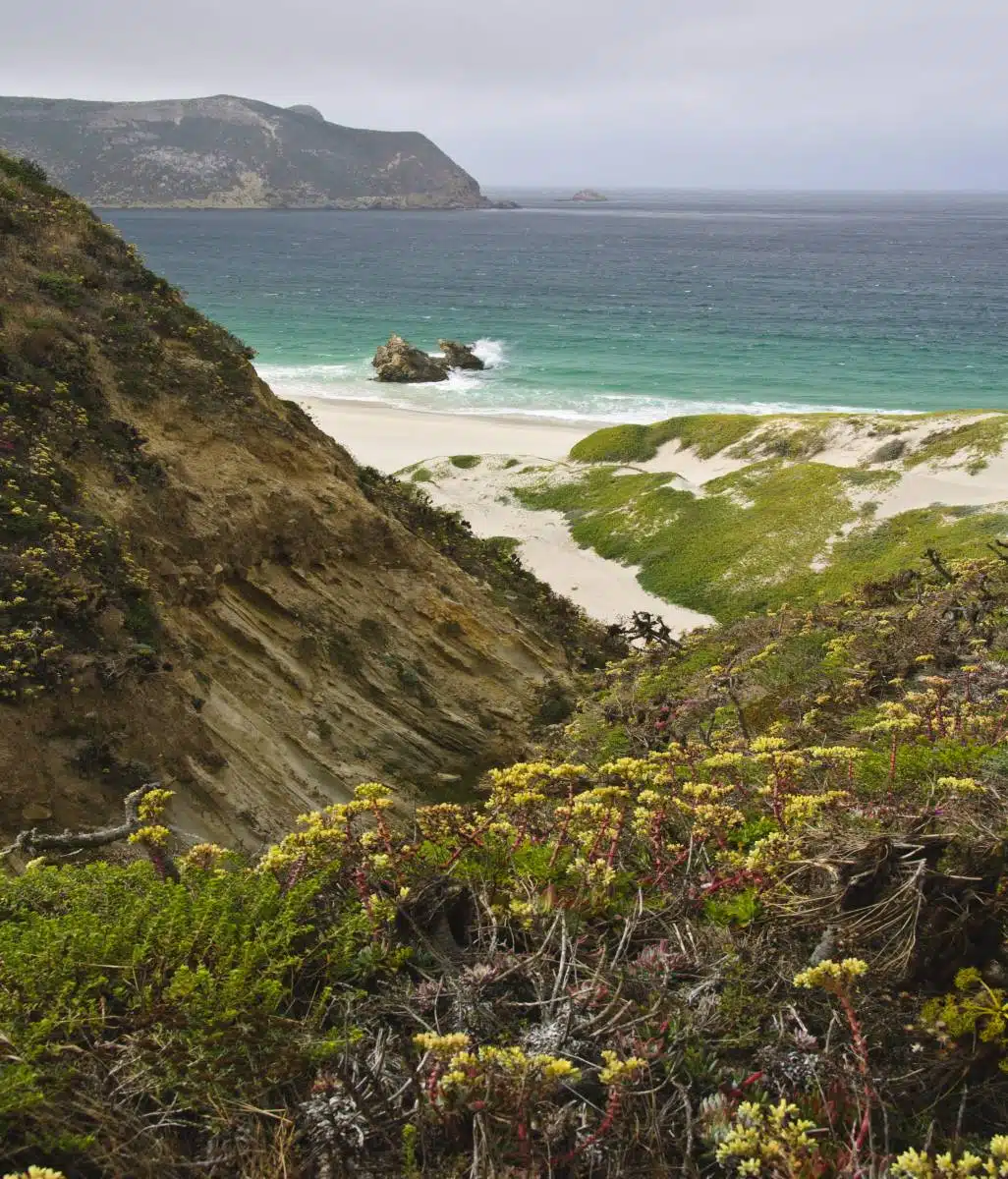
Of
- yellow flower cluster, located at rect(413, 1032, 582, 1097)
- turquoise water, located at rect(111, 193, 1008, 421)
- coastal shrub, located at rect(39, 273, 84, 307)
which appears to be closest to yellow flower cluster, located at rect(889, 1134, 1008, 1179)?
yellow flower cluster, located at rect(413, 1032, 582, 1097)

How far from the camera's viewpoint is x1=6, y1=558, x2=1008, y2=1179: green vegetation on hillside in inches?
112

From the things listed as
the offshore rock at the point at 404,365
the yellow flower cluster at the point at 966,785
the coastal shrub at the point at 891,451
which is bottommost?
the yellow flower cluster at the point at 966,785

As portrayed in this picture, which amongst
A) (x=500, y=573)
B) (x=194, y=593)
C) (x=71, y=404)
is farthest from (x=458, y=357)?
(x=194, y=593)

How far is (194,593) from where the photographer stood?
11.9 meters

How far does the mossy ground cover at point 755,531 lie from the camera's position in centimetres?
2725

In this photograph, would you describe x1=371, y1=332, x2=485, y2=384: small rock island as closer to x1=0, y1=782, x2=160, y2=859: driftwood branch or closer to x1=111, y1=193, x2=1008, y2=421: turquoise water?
x1=111, y1=193, x2=1008, y2=421: turquoise water

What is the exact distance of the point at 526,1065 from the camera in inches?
114

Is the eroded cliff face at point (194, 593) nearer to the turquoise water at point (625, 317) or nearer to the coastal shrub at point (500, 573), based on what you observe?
the coastal shrub at point (500, 573)

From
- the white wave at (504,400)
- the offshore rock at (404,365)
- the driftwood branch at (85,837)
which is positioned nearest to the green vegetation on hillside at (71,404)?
the driftwood branch at (85,837)

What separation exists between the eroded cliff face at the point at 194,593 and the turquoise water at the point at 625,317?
138ft

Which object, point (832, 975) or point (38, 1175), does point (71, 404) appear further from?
point (832, 975)

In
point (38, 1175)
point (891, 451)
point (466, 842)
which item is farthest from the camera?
point (891, 451)

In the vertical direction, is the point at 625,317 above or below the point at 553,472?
above

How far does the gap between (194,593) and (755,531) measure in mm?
24593
